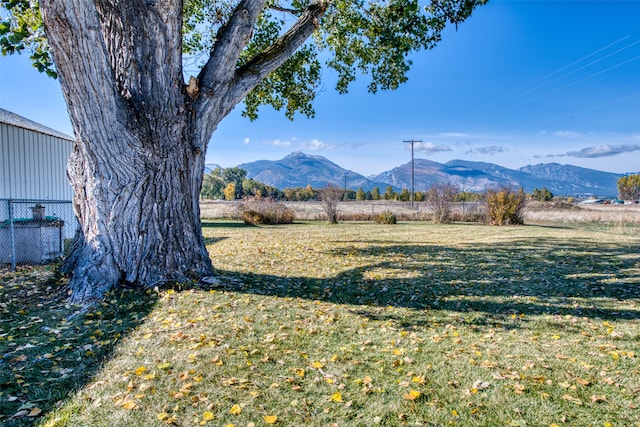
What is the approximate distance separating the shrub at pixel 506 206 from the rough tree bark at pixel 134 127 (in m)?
21.0

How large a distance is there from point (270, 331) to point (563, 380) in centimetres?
290

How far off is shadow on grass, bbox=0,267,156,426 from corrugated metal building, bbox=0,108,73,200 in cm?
811

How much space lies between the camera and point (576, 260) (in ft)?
29.4

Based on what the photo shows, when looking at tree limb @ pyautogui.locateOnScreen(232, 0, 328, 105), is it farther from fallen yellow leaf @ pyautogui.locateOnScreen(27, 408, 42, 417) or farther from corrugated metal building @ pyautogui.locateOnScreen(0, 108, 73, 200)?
corrugated metal building @ pyautogui.locateOnScreen(0, 108, 73, 200)

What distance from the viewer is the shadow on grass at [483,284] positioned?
17.2 feet

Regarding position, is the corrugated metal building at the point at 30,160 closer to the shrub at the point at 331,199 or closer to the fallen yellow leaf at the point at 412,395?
the fallen yellow leaf at the point at 412,395

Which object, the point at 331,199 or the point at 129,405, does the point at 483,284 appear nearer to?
the point at 129,405

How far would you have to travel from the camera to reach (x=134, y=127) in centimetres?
510

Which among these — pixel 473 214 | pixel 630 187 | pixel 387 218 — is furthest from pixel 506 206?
pixel 630 187

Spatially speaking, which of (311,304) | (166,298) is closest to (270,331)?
(311,304)

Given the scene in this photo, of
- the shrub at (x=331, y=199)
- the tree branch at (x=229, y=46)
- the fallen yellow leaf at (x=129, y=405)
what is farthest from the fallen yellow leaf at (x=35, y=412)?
the shrub at (x=331, y=199)

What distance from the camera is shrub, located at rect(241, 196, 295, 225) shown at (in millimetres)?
24708

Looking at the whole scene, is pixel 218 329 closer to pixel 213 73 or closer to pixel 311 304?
pixel 311 304

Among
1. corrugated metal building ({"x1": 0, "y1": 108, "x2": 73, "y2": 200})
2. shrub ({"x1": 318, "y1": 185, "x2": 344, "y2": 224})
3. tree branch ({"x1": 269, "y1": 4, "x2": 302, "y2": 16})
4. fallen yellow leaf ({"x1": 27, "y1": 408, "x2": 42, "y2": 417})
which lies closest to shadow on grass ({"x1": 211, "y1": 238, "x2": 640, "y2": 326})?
fallen yellow leaf ({"x1": 27, "y1": 408, "x2": 42, "y2": 417})
